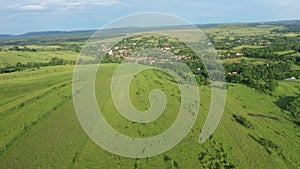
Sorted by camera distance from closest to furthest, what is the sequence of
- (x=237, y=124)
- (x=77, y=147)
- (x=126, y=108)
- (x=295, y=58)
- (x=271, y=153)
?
(x=77, y=147), (x=271, y=153), (x=126, y=108), (x=237, y=124), (x=295, y=58)

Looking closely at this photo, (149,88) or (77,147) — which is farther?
(149,88)

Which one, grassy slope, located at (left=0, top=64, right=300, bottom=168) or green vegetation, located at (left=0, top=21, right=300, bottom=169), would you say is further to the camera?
green vegetation, located at (left=0, top=21, right=300, bottom=169)

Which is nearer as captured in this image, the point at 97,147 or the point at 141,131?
the point at 97,147

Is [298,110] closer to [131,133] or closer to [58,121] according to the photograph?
[131,133]

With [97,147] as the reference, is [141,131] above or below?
above

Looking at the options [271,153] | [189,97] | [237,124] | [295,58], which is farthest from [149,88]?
[295,58]

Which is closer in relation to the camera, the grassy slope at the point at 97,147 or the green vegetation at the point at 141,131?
the grassy slope at the point at 97,147

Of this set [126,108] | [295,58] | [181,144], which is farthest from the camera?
[295,58]

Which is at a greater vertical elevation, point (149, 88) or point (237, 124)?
point (149, 88)
